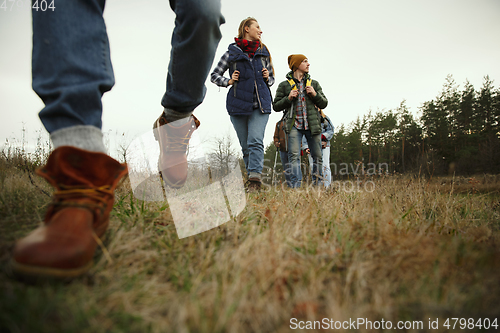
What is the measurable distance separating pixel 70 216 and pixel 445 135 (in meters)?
45.1

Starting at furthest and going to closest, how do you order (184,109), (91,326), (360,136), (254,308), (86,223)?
(360,136) → (184,109) → (86,223) → (254,308) → (91,326)

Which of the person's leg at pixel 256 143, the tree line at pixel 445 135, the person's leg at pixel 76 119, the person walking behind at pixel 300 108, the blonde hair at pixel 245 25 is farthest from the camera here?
the tree line at pixel 445 135

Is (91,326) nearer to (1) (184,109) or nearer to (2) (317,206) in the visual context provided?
(1) (184,109)

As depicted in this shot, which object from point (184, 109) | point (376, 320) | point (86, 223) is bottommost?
point (376, 320)

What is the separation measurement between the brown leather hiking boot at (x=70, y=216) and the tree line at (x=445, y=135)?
90.0 ft

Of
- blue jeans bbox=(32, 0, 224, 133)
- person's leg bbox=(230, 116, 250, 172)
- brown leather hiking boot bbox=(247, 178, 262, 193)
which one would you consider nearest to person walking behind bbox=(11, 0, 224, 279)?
blue jeans bbox=(32, 0, 224, 133)

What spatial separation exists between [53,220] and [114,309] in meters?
0.35

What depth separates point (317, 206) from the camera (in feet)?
5.72

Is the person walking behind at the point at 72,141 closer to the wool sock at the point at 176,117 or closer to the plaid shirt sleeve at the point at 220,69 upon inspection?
the wool sock at the point at 176,117

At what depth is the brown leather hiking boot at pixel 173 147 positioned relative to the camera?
1.71m

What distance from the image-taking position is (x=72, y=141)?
2.97ft

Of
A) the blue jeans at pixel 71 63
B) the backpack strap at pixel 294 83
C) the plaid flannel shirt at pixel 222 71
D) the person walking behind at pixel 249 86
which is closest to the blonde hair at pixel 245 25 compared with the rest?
the person walking behind at pixel 249 86

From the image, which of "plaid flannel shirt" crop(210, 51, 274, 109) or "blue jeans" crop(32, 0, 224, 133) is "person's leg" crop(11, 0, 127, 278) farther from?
"plaid flannel shirt" crop(210, 51, 274, 109)

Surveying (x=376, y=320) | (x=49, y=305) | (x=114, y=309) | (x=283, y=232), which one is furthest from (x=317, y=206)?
(x=49, y=305)
